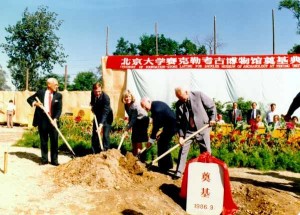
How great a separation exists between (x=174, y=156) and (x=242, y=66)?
8.82 meters

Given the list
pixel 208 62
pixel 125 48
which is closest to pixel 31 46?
pixel 208 62

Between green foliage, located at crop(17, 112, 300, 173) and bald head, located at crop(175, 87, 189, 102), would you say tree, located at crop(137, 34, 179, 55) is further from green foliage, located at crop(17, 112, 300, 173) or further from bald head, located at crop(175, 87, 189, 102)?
bald head, located at crop(175, 87, 189, 102)

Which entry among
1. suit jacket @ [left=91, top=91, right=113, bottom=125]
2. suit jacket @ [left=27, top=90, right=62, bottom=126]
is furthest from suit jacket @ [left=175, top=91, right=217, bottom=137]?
suit jacket @ [left=27, top=90, right=62, bottom=126]

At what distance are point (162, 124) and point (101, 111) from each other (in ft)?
4.53

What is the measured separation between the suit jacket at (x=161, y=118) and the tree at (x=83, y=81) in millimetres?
45642

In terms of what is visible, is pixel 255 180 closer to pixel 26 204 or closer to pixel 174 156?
pixel 174 156

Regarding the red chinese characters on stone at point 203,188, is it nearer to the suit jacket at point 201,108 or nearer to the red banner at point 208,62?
the suit jacket at point 201,108

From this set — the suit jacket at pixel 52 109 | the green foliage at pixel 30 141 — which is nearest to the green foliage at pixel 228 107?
the green foliage at pixel 30 141

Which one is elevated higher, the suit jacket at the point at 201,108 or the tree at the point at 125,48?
the tree at the point at 125,48

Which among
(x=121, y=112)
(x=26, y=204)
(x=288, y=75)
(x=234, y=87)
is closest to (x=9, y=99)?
(x=121, y=112)

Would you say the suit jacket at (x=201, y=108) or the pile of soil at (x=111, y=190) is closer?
the pile of soil at (x=111, y=190)

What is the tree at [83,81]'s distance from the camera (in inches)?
2083

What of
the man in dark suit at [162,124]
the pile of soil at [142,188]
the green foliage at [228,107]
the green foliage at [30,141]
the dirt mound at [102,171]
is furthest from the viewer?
the green foliage at [228,107]

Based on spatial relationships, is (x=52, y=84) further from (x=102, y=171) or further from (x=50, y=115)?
(x=102, y=171)
